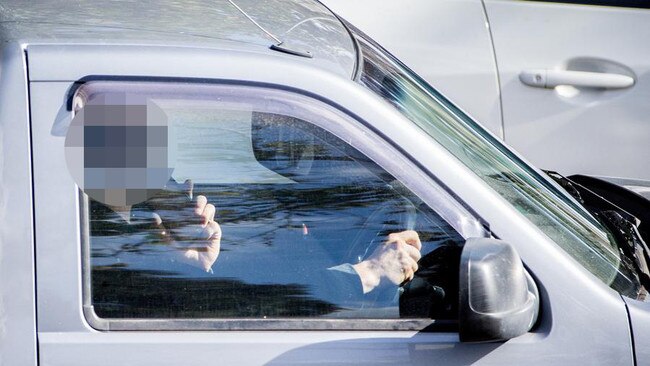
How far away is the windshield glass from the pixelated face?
19.7 inches

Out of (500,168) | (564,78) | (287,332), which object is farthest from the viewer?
(564,78)

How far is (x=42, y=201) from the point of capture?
211 centimetres

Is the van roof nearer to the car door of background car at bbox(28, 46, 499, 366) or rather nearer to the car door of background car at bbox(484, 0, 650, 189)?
the car door of background car at bbox(28, 46, 499, 366)

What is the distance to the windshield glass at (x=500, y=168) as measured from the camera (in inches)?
96.5

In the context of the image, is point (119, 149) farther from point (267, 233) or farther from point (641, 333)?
point (641, 333)

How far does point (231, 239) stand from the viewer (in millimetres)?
2277

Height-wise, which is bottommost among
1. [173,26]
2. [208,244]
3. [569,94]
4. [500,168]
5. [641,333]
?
[641,333]

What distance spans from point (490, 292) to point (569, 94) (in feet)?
10.1

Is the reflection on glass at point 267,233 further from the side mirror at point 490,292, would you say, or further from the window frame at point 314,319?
the side mirror at point 490,292

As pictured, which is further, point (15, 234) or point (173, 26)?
point (173, 26)

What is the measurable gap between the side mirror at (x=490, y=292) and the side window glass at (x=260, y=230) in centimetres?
16

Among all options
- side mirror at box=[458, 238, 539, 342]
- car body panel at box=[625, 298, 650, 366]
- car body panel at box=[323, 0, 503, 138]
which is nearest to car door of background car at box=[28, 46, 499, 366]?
side mirror at box=[458, 238, 539, 342]

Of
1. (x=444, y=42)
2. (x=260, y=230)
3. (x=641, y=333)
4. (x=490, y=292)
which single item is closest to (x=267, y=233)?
(x=260, y=230)

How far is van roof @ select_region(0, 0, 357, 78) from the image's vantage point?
227 centimetres
